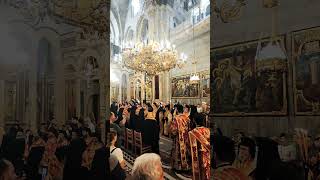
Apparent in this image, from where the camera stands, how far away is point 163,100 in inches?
707

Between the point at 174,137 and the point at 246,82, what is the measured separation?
19.3 ft

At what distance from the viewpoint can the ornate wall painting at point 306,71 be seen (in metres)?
3.00

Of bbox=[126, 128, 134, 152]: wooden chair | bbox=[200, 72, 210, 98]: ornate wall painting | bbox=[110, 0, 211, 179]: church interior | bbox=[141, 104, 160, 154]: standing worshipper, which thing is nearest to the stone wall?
bbox=[110, 0, 211, 179]: church interior

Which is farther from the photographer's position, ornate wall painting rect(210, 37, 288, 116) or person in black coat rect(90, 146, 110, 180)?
person in black coat rect(90, 146, 110, 180)

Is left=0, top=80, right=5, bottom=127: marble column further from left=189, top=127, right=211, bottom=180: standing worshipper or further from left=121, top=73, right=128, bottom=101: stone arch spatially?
left=121, top=73, right=128, bottom=101: stone arch

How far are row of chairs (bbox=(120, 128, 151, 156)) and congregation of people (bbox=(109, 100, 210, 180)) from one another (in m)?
0.06

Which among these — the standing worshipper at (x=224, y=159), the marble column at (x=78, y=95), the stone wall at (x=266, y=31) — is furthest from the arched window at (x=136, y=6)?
the standing worshipper at (x=224, y=159)

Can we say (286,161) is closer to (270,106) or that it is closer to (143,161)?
(270,106)

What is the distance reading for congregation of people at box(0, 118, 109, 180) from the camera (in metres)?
4.29

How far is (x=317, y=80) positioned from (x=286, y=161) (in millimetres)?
784

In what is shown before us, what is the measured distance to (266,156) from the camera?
3.34 m

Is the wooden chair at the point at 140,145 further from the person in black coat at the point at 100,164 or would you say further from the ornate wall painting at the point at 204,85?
the person in black coat at the point at 100,164

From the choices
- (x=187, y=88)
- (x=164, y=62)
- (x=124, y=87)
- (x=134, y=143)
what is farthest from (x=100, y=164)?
(x=124, y=87)

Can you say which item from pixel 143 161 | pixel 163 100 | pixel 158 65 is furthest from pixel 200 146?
pixel 163 100
